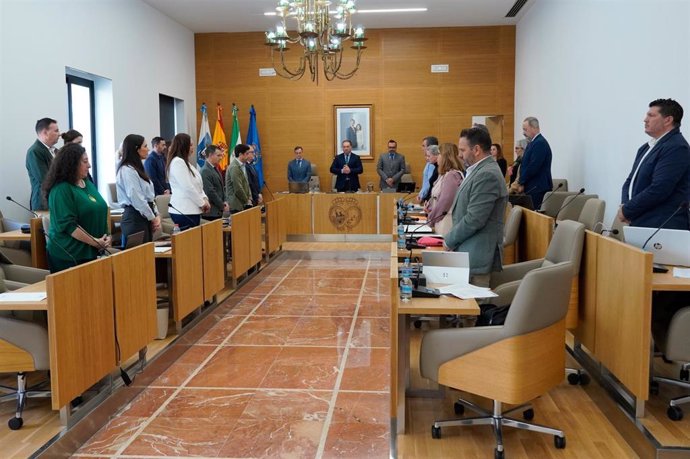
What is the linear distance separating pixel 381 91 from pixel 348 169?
209 centimetres

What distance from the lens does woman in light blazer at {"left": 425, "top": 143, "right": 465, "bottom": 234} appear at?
5.27m

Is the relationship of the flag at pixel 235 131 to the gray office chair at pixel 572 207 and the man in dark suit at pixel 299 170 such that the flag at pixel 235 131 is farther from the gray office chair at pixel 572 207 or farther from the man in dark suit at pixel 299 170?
the gray office chair at pixel 572 207

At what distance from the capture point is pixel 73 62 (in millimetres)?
8516

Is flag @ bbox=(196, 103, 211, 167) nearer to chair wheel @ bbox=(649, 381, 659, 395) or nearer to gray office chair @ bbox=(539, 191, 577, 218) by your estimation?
gray office chair @ bbox=(539, 191, 577, 218)

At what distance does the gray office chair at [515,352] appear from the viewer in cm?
300

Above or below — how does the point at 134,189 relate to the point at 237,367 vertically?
above

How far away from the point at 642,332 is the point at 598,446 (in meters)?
0.60

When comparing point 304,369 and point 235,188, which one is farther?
point 235,188

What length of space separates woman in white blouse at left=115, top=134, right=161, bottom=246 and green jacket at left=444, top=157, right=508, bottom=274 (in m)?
2.66

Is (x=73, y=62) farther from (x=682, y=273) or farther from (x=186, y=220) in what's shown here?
(x=682, y=273)

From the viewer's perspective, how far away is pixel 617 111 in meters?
6.98

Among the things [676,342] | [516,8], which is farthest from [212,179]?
[516,8]

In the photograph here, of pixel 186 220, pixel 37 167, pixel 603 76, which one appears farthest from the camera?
pixel 603 76

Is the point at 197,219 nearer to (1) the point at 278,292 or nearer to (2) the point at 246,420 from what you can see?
(1) the point at 278,292
